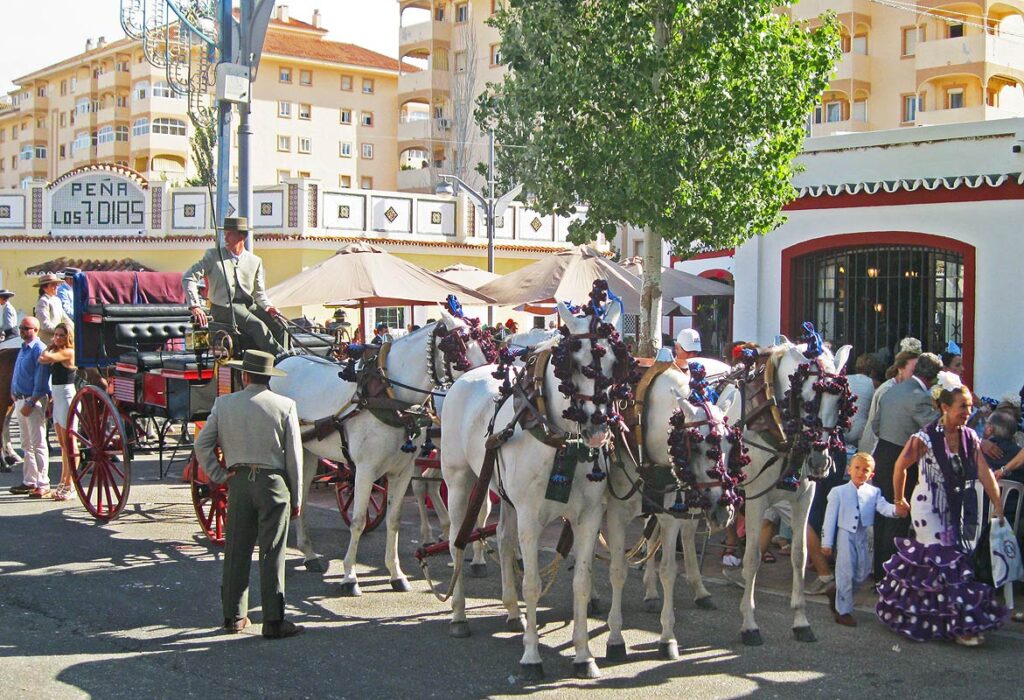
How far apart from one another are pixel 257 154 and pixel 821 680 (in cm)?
5398

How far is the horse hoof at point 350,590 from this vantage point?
862cm

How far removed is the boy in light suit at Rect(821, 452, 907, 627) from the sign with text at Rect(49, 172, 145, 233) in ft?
85.8

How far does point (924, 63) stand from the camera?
3922 centimetres

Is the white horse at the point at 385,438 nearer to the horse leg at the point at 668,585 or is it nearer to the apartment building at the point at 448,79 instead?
the horse leg at the point at 668,585

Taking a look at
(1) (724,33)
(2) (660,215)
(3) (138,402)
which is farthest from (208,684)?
(1) (724,33)

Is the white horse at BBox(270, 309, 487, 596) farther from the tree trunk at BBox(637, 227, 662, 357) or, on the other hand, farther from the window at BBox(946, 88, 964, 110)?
the window at BBox(946, 88, 964, 110)

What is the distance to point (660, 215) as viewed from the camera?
13883mm

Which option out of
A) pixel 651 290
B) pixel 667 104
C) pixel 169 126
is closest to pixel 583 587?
pixel 651 290

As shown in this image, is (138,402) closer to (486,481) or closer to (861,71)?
(486,481)

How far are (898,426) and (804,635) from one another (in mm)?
2363

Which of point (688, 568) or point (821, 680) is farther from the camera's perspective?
point (688, 568)

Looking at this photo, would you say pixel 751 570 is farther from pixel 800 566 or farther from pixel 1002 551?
pixel 1002 551

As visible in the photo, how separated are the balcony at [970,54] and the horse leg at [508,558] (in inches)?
1402

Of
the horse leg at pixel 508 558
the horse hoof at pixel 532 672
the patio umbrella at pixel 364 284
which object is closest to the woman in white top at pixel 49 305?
the patio umbrella at pixel 364 284
